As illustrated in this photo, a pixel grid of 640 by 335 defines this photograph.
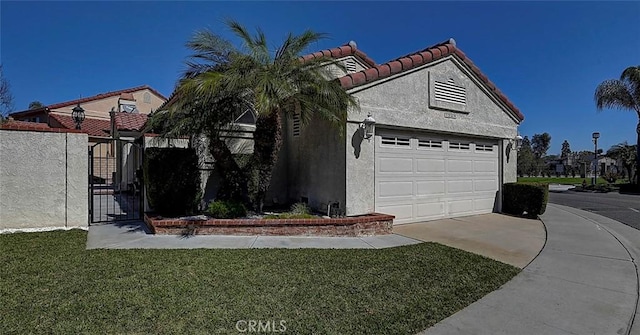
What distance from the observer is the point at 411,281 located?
16.3ft

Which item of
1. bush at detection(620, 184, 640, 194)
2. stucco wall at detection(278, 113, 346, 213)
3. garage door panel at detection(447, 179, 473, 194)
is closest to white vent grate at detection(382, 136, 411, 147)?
stucco wall at detection(278, 113, 346, 213)

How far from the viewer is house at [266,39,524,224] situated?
912cm

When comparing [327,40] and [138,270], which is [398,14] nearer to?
[327,40]

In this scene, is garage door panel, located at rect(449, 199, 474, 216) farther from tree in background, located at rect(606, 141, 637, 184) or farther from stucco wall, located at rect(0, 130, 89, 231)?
tree in background, located at rect(606, 141, 637, 184)

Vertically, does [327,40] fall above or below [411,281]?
above

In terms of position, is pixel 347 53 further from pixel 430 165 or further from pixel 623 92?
pixel 623 92

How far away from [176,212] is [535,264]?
861cm

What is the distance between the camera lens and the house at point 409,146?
9109 millimetres

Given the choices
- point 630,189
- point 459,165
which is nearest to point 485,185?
point 459,165

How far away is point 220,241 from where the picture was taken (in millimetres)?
7348

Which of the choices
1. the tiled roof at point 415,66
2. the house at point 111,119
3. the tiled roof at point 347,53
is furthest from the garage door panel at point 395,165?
the house at point 111,119

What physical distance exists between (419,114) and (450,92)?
1.81m

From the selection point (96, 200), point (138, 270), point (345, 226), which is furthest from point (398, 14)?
point (96, 200)

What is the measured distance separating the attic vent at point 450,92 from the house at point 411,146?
0.04m
